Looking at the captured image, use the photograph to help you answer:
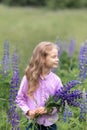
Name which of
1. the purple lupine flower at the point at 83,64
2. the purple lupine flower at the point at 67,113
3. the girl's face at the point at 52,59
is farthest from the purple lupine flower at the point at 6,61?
the girl's face at the point at 52,59

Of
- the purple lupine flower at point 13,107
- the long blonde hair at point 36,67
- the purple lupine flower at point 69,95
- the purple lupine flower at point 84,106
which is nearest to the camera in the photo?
the purple lupine flower at point 84,106

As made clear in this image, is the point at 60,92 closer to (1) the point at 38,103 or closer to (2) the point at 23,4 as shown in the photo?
(1) the point at 38,103

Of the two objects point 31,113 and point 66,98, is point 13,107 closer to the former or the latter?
point 31,113

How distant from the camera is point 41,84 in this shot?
5.37 m

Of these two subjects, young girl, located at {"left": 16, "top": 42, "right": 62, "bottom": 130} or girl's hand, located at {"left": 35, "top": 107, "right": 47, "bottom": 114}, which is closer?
girl's hand, located at {"left": 35, "top": 107, "right": 47, "bottom": 114}

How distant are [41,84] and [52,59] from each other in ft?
0.80

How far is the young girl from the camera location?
5340mm

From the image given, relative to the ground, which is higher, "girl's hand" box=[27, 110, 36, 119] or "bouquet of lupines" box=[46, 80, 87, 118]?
"bouquet of lupines" box=[46, 80, 87, 118]

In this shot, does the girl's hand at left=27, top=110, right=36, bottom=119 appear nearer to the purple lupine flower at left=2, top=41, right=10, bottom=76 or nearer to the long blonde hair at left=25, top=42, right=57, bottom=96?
the long blonde hair at left=25, top=42, right=57, bottom=96

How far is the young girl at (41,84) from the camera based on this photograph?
534cm

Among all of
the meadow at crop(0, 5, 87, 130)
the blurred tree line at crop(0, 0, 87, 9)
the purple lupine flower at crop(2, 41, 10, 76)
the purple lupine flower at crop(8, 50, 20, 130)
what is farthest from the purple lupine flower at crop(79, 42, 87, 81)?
the blurred tree line at crop(0, 0, 87, 9)

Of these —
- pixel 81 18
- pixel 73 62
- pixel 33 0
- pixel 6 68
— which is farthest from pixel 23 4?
pixel 6 68

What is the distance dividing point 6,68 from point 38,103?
1273 millimetres

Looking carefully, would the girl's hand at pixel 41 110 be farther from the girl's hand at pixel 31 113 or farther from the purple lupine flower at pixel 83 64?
the purple lupine flower at pixel 83 64
